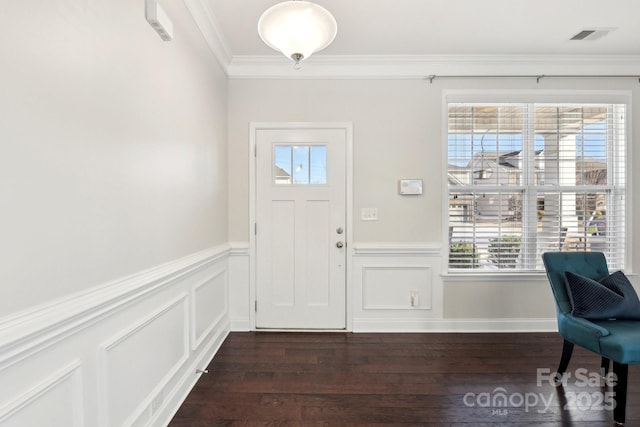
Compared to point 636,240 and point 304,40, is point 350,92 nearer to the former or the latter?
point 304,40

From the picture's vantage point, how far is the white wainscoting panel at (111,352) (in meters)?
0.96

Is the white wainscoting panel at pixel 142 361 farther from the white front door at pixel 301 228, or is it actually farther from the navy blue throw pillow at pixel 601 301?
the navy blue throw pillow at pixel 601 301

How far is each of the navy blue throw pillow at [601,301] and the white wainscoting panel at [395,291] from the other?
44.0 inches

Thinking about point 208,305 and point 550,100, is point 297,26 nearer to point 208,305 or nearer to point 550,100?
point 208,305

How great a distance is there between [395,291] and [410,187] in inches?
39.8

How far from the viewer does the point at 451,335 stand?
3061 millimetres

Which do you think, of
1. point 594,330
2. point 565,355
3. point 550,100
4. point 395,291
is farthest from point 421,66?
point 565,355

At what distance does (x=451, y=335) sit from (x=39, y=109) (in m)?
3.28

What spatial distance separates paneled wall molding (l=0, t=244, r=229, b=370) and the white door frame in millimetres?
1377

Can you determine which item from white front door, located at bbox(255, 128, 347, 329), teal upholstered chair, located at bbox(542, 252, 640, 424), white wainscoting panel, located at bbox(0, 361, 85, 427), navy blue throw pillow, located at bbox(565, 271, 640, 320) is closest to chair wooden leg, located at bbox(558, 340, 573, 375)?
teal upholstered chair, located at bbox(542, 252, 640, 424)

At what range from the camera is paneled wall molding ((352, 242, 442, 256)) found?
122 inches

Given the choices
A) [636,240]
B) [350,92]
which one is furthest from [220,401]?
[636,240]

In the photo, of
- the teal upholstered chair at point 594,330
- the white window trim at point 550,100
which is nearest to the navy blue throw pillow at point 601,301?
the teal upholstered chair at point 594,330

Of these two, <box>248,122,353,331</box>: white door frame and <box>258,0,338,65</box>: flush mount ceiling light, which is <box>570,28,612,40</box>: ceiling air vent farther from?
<box>258,0,338,65</box>: flush mount ceiling light
